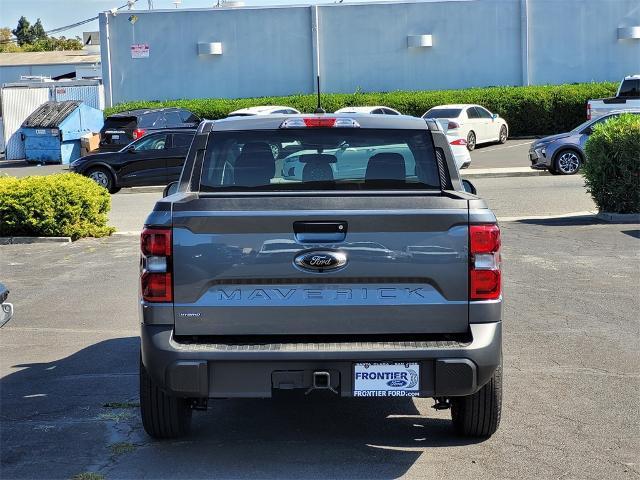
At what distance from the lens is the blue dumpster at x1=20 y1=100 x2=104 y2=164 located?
33.8 meters

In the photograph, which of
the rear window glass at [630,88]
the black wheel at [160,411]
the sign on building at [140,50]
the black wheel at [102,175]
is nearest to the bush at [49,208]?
the black wheel at [102,175]

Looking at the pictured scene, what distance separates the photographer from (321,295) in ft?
17.7

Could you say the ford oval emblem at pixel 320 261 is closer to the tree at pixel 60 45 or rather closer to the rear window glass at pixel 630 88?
the rear window glass at pixel 630 88

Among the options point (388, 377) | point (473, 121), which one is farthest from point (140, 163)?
point (388, 377)

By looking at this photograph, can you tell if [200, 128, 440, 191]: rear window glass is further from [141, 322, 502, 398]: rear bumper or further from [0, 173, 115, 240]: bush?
[0, 173, 115, 240]: bush

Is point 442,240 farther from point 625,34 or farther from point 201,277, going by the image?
point 625,34

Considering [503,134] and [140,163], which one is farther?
[503,134]

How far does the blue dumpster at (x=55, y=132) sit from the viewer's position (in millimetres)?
33812

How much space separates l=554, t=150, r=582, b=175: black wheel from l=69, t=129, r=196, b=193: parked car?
8.30 metres

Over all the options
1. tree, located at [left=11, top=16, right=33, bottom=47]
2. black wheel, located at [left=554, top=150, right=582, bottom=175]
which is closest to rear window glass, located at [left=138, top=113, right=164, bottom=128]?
black wheel, located at [left=554, top=150, right=582, bottom=175]

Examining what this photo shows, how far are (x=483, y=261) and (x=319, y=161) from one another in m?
1.52

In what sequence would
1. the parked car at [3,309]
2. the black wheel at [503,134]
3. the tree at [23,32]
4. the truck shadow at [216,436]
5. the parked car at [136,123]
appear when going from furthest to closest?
the tree at [23,32], the black wheel at [503,134], the parked car at [136,123], the parked car at [3,309], the truck shadow at [216,436]

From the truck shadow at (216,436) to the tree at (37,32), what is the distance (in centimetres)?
12457

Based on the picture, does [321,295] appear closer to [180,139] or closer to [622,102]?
[180,139]
